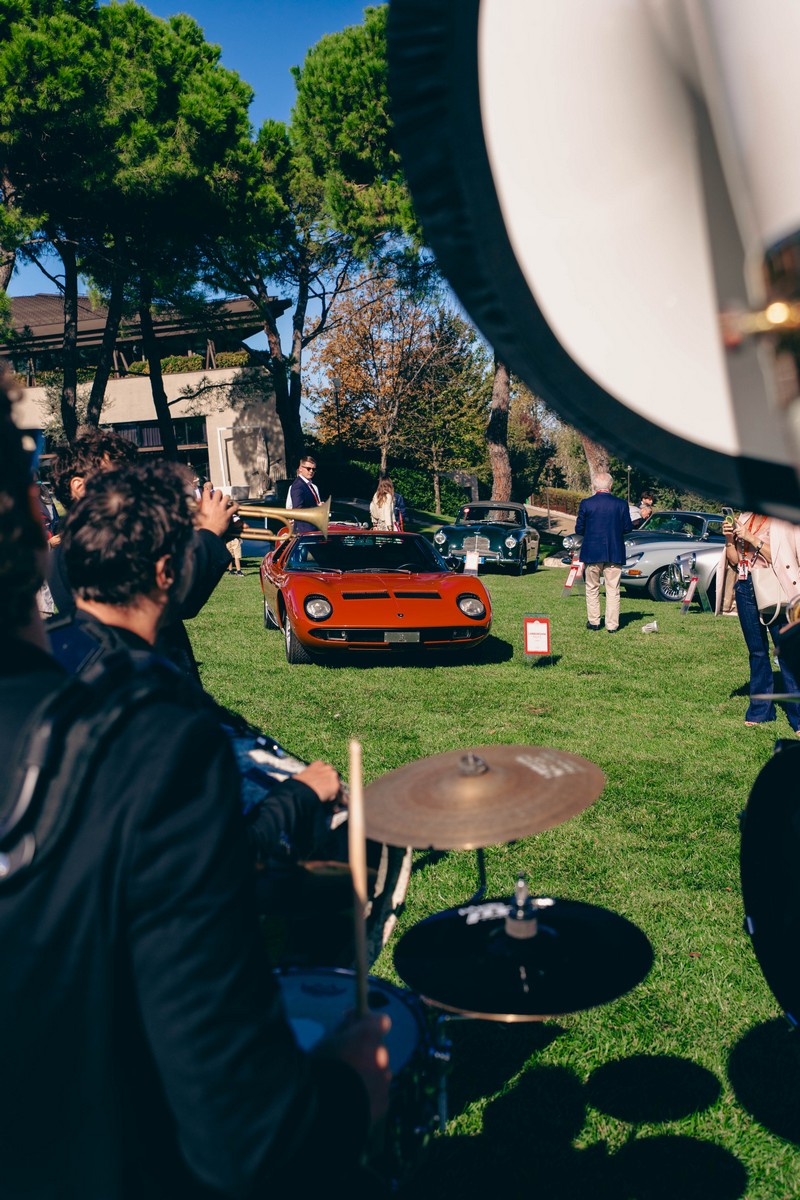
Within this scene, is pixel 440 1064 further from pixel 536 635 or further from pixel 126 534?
pixel 536 635

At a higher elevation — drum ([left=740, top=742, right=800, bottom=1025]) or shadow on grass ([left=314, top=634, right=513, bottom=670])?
drum ([left=740, top=742, right=800, bottom=1025])

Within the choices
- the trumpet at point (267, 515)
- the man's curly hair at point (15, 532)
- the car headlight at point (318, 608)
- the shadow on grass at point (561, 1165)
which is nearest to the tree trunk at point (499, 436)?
the car headlight at point (318, 608)

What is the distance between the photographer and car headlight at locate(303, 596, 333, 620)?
856 centimetres

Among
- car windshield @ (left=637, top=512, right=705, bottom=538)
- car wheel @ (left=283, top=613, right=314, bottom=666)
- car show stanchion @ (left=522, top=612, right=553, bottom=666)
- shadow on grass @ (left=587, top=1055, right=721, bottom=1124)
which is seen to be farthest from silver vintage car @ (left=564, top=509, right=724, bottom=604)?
shadow on grass @ (left=587, top=1055, right=721, bottom=1124)

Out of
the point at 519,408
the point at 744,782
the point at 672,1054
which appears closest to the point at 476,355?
the point at 519,408

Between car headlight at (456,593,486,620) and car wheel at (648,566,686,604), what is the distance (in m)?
7.22

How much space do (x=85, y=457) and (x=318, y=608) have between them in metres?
4.81

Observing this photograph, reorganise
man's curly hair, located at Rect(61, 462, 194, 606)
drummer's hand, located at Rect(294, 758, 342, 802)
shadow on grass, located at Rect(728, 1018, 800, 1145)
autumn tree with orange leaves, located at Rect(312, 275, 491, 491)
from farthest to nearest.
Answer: autumn tree with orange leaves, located at Rect(312, 275, 491, 491), shadow on grass, located at Rect(728, 1018, 800, 1145), drummer's hand, located at Rect(294, 758, 342, 802), man's curly hair, located at Rect(61, 462, 194, 606)

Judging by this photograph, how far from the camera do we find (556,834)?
4.68m

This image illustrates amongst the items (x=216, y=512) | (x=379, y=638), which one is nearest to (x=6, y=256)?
(x=379, y=638)

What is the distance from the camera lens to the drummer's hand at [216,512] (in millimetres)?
3547

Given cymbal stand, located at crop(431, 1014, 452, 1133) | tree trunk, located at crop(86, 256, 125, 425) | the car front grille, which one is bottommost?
Result: cymbal stand, located at crop(431, 1014, 452, 1133)

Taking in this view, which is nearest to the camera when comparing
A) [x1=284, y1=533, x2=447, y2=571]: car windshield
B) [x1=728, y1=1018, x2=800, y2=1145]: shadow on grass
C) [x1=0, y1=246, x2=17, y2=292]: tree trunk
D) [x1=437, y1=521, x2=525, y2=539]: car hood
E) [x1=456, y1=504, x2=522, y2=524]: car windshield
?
[x1=728, y1=1018, x2=800, y2=1145]: shadow on grass

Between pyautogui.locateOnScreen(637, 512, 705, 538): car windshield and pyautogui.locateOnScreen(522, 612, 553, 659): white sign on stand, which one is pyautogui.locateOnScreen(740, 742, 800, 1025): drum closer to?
pyautogui.locateOnScreen(522, 612, 553, 659): white sign on stand
